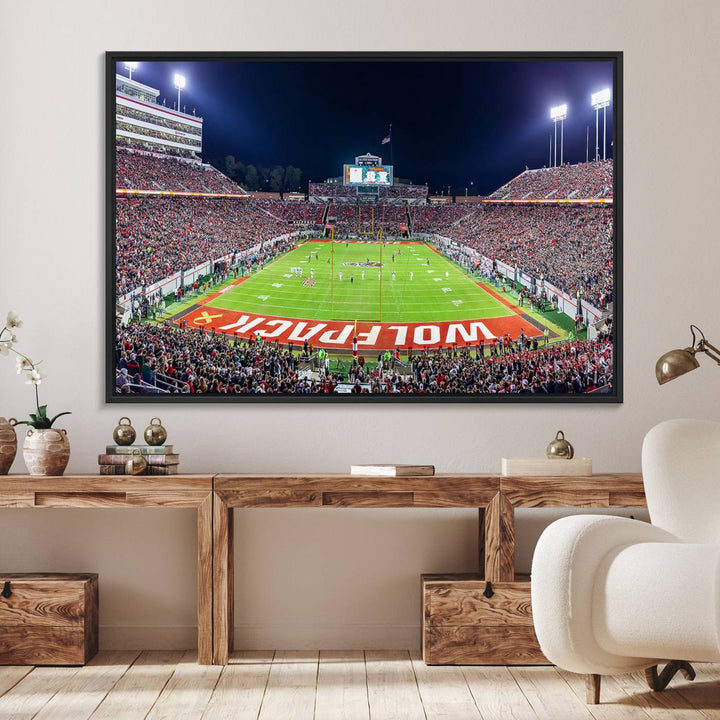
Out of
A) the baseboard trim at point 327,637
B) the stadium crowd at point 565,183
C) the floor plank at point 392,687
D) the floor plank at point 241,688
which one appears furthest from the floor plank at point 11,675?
the stadium crowd at point 565,183

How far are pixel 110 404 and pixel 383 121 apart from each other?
64.3 inches

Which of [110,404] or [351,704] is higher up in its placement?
[110,404]

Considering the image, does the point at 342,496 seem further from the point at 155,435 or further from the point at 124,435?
the point at 124,435

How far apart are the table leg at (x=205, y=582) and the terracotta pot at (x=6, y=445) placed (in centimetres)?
76

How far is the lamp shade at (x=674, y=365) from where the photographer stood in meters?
3.06

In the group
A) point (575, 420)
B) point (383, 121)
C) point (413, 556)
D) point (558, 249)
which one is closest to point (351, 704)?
point (413, 556)

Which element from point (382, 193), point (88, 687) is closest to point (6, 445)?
point (88, 687)

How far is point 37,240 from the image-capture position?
368 centimetres

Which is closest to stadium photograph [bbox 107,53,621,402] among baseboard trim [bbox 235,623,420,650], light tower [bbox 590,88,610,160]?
light tower [bbox 590,88,610,160]

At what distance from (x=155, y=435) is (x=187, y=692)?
948mm

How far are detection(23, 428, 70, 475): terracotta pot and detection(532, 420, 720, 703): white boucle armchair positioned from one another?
1791 mm

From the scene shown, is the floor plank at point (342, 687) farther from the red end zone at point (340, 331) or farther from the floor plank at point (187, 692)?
the red end zone at point (340, 331)

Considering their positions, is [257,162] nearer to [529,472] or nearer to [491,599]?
[529,472]

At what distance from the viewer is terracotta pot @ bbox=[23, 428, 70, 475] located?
331cm
